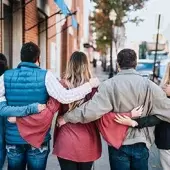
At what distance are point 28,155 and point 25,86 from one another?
73 centimetres

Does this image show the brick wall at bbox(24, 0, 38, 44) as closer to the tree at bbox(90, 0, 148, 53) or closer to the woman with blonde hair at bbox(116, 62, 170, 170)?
the woman with blonde hair at bbox(116, 62, 170, 170)

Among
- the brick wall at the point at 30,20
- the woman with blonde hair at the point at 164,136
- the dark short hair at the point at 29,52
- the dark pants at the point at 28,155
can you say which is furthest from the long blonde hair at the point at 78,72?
the brick wall at the point at 30,20

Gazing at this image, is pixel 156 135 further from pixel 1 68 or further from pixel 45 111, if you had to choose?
pixel 1 68

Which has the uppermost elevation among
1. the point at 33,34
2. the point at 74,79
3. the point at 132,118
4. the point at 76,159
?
the point at 33,34

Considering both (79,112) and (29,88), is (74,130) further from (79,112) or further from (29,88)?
(29,88)

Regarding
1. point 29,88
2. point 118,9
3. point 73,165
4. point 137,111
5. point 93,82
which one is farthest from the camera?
point 118,9

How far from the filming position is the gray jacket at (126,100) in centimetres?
390

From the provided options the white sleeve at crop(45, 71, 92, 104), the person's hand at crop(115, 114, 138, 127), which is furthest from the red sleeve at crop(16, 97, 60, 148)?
the person's hand at crop(115, 114, 138, 127)

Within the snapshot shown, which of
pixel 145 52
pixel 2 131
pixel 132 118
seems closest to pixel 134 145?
pixel 132 118

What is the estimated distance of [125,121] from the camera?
12.8 ft

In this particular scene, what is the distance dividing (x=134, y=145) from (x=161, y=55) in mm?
31544

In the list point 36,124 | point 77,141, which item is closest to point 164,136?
point 77,141

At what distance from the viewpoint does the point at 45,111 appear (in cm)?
405

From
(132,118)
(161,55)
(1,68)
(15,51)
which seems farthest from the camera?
(161,55)
